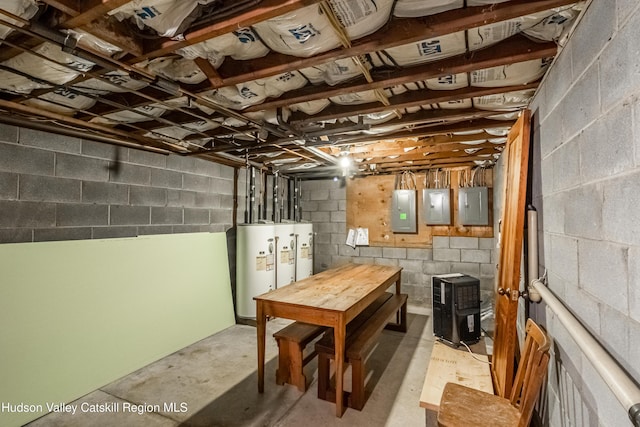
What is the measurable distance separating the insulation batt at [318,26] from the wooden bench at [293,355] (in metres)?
2.09

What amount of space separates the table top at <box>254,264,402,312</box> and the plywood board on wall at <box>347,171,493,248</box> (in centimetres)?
125

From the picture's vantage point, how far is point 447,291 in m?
3.19

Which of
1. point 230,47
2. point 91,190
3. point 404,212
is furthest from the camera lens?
point 404,212

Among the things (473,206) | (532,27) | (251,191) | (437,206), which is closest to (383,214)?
(437,206)

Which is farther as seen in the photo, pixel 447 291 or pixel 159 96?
pixel 447 291

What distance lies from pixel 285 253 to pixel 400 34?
3549 mm

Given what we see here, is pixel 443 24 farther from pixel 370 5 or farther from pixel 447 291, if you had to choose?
pixel 447 291

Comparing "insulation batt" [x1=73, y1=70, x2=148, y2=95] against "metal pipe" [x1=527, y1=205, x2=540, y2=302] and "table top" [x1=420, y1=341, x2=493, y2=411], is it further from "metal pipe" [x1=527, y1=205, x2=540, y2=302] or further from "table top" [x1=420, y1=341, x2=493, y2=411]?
"table top" [x1=420, y1=341, x2=493, y2=411]

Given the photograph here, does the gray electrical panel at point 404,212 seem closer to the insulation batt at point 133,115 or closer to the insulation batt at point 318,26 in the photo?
the insulation batt at point 133,115

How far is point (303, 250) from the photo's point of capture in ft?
16.2

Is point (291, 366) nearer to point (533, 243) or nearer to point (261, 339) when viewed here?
point (261, 339)

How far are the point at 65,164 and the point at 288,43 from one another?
236 centimetres

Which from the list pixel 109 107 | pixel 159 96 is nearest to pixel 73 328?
pixel 109 107

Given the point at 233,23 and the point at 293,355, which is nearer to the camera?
the point at 233,23
